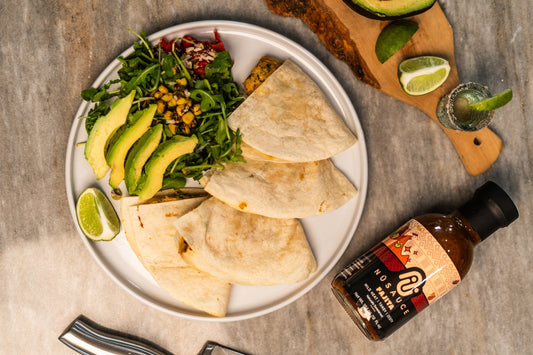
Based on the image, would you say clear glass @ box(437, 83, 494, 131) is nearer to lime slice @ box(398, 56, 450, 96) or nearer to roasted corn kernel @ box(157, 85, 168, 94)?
lime slice @ box(398, 56, 450, 96)

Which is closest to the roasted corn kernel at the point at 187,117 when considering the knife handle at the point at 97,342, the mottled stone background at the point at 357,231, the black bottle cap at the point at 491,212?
the mottled stone background at the point at 357,231

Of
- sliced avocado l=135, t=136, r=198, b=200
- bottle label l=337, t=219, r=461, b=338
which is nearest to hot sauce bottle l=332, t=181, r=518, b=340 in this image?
bottle label l=337, t=219, r=461, b=338

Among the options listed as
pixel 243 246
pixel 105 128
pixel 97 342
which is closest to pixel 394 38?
pixel 243 246

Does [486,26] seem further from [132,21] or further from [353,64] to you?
[132,21]

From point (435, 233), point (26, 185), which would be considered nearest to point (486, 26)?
point (435, 233)

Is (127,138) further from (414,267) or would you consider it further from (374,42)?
(414,267)

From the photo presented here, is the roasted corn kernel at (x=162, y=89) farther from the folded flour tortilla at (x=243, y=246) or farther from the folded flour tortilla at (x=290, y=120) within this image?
the folded flour tortilla at (x=243, y=246)
